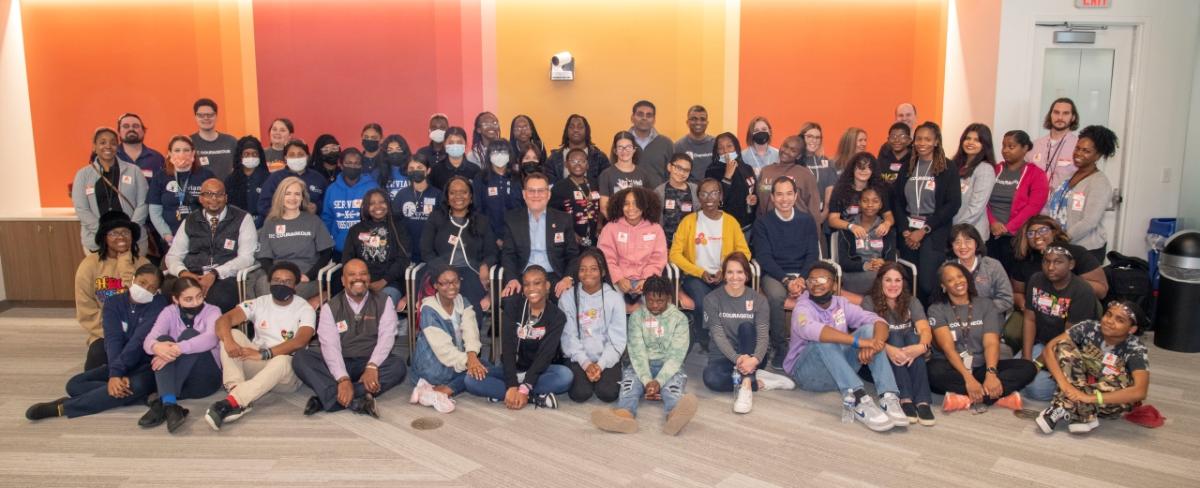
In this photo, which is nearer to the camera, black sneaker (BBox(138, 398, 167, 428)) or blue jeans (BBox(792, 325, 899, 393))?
black sneaker (BBox(138, 398, 167, 428))

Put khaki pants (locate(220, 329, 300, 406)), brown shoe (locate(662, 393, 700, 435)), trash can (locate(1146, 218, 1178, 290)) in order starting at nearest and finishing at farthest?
brown shoe (locate(662, 393, 700, 435)) → khaki pants (locate(220, 329, 300, 406)) → trash can (locate(1146, 218, 1178, 290))

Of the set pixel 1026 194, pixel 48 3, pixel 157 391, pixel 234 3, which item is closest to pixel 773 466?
pixel 1026 194

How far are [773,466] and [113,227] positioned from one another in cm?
456

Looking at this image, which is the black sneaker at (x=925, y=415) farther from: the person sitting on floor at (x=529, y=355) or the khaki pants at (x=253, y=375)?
the khaki pants at (x=253, y=375)

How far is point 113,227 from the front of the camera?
535cm

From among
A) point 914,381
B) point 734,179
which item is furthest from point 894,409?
point 734,179

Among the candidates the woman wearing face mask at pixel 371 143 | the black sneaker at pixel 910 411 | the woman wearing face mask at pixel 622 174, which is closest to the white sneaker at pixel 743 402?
the black sneaker at pixel 910 411

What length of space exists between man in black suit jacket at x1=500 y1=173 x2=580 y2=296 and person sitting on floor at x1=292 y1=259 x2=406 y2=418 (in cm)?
89

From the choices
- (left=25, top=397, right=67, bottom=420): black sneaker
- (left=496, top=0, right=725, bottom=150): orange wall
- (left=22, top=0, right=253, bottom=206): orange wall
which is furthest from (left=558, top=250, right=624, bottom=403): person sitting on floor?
(left=22, top=0, right=253, bottom=206): orange wall

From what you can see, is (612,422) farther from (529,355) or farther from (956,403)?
(956,403)

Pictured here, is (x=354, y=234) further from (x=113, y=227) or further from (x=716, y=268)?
(x=716, y=268)

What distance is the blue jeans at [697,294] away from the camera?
527 centimetres

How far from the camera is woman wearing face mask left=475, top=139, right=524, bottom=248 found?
5637mm

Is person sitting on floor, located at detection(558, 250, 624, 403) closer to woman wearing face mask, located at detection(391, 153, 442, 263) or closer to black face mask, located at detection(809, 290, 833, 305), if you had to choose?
black face mask, located at detection(809, 290, 833, 305)
